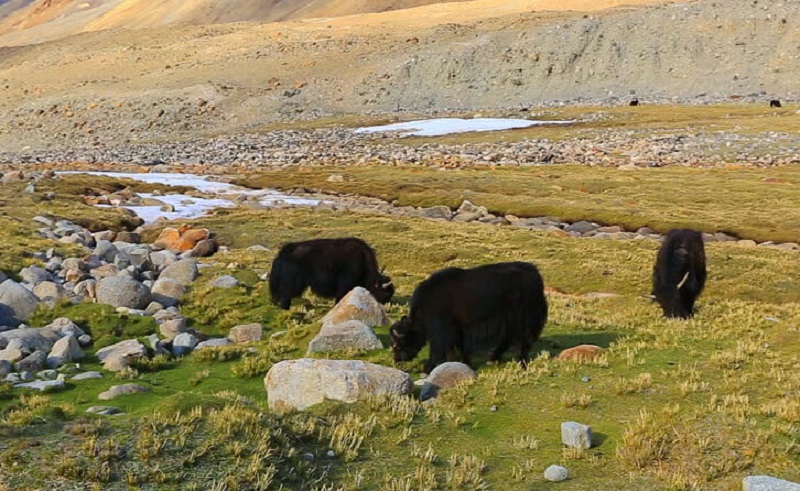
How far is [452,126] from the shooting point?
73.9 metres

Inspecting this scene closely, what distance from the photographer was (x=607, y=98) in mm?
89938

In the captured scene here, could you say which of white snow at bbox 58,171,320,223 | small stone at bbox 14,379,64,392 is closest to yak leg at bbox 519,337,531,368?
small stone at bbox 14,379,64,392

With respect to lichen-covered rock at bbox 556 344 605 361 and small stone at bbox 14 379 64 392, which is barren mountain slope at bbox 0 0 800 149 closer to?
small stone at bbox 14 379 64 392

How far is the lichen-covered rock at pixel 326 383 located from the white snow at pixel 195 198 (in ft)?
75.2

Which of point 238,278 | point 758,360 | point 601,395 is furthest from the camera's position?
point 238,278

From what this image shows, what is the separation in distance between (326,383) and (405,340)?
2.33 metres

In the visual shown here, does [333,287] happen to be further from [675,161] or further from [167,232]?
[675,161]

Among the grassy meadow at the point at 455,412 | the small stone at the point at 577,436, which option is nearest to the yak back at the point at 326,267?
the grassy meadow at the point at 455,412

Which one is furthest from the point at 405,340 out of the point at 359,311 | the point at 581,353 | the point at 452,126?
the point at 452,126

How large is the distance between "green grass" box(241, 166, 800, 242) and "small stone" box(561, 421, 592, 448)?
2456cm

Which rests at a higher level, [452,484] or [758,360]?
[452,484]

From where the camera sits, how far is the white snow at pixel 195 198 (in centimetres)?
3222

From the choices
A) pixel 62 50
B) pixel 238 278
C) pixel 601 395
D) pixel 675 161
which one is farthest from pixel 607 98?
pixel 62 50

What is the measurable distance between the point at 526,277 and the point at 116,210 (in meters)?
23.9
